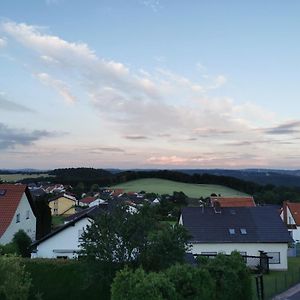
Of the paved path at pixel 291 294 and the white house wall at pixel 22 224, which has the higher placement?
the white house wall at pixel 22 224

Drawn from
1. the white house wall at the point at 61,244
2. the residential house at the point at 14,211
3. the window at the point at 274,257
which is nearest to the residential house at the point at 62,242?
the white house wall at the point at 61,244

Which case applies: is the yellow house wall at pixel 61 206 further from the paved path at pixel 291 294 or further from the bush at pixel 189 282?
the bush at pixel 189 282

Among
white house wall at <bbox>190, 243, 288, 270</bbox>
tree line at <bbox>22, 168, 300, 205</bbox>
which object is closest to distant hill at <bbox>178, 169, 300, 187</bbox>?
tree line at <bbox>22, 168, 300, 205</bbox>

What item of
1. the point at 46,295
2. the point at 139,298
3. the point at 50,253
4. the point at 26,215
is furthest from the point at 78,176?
the point at 139,298

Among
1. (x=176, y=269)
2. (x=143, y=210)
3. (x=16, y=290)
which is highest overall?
(x=143, y=210)

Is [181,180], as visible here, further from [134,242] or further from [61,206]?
[134,242]

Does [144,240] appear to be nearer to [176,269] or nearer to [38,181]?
[176,269]
